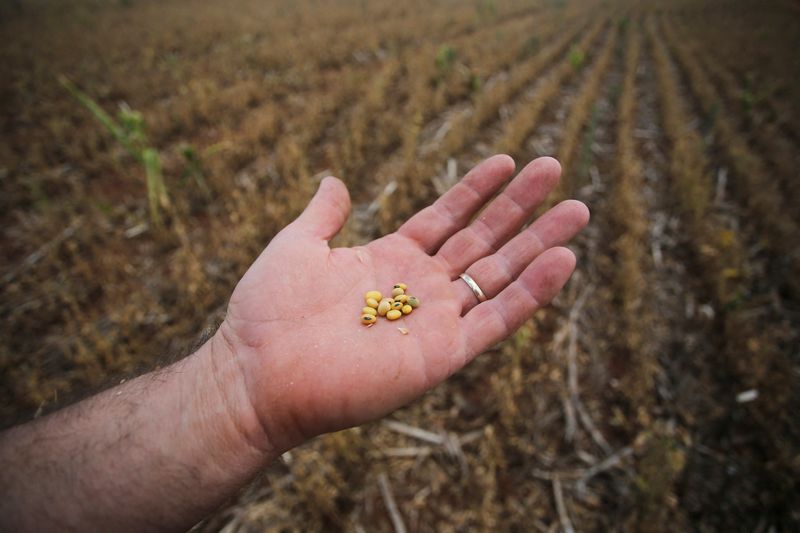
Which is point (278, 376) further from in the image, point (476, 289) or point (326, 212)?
point (476, 289)

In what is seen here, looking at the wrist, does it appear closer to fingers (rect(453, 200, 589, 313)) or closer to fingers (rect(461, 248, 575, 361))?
fingers (rect(461, 248, 575, 361))

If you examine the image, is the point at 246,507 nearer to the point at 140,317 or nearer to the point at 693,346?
the point at 140,317

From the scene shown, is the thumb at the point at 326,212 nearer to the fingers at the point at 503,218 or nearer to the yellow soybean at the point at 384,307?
the yellow soybean at the point at 384,307

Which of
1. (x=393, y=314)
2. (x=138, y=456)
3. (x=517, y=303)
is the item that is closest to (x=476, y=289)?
(x=517, y=303)

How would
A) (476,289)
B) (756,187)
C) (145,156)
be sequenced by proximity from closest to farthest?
(476,289) → (145,156) → (756,187)

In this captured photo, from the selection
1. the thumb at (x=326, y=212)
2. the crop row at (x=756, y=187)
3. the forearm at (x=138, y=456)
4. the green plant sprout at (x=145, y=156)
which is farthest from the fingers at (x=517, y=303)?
the green plant sprout at (x=145, y=156)

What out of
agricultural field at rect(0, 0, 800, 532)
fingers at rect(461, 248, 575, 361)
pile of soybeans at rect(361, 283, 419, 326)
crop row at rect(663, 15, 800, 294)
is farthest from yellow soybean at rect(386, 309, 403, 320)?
crop row at rect(663, 15, 800, 294)
